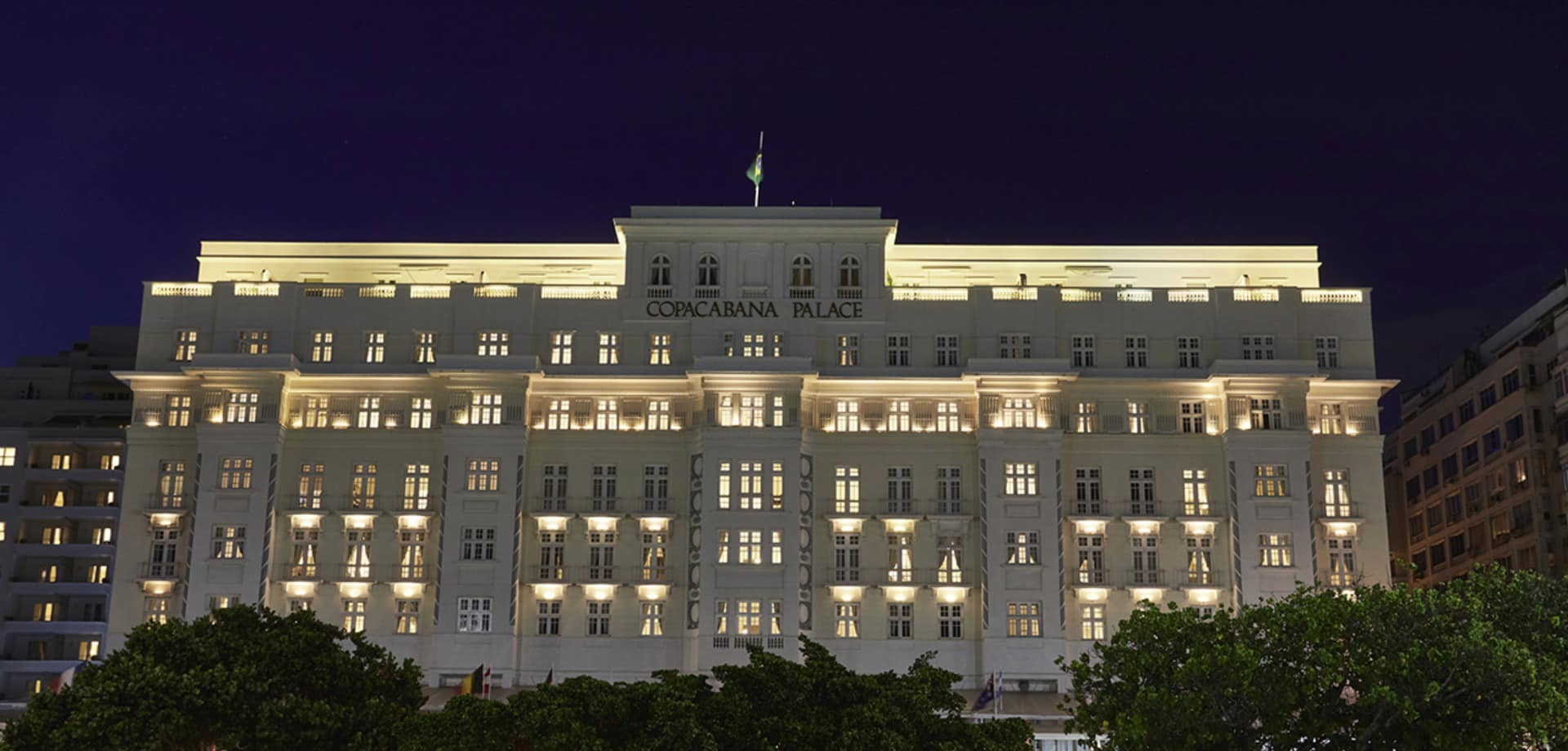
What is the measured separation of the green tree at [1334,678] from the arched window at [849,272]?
3769 centimetres

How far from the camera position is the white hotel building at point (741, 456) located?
82.3 meters

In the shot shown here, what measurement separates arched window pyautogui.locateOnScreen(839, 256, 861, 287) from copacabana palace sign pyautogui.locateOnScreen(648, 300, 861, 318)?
3.56 ft

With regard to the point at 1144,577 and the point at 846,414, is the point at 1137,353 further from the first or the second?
the point at 846,414

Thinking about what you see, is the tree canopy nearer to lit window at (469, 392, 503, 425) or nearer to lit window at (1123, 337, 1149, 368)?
lit window at (469, 392, 503, 425)

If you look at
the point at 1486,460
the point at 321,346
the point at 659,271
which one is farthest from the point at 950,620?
the point at 1486,460

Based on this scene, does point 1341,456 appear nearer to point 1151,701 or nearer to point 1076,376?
point 1076,376

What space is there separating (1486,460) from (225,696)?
75318mm

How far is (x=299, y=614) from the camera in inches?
2299

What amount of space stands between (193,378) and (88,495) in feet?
64.3

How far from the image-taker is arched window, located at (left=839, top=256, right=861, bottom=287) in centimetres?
8725

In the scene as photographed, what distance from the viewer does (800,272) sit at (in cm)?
8731

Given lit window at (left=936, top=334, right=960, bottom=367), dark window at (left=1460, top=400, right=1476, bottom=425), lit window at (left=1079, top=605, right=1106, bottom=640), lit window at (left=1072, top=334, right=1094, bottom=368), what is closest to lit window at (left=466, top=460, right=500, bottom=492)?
lit window at (left=936, top=334, right=960, bottom=367)

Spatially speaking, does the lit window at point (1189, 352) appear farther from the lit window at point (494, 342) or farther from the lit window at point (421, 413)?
the lit window at point (421, 413)

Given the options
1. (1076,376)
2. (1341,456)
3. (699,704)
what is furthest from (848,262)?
(699,704)
